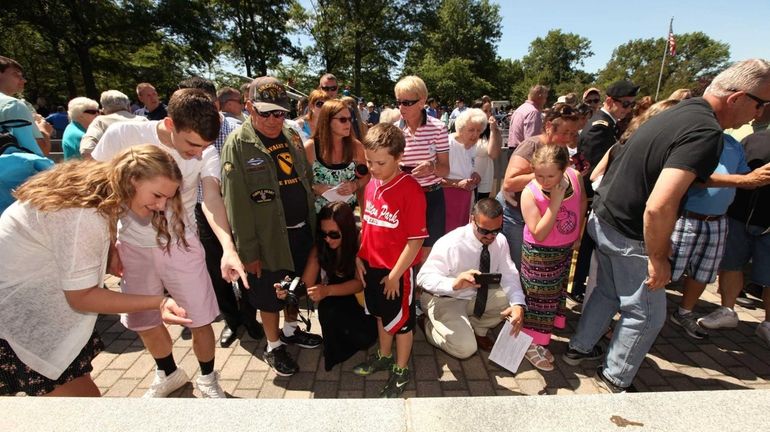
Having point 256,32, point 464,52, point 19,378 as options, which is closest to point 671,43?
point 464,52

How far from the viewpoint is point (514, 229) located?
3285 mm

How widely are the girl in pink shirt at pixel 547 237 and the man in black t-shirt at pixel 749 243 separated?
1705 millimetres

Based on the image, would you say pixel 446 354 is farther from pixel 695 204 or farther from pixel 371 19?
pixel 371 19

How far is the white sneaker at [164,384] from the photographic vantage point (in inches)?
103

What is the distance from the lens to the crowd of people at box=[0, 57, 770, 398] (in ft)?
5.56

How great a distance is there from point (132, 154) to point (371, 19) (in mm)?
31629

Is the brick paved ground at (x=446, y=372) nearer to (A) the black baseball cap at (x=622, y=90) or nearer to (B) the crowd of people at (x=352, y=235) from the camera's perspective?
(B) the crowd of people at (x=352, y=235)

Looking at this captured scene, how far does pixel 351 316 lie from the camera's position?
3.02 m

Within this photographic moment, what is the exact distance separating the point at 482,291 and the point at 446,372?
696 millimetres

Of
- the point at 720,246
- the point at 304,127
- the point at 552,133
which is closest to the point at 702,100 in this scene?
the point at 552,133

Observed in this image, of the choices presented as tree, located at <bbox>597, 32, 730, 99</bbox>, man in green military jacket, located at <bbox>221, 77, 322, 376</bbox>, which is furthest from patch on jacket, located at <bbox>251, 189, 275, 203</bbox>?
tree, located at <bbox>597, 32, 730, 99</bbox>

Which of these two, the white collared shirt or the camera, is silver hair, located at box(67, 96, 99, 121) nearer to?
the camera

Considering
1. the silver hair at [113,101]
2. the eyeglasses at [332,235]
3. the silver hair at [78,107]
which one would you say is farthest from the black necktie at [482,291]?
the silver hair at [78,107]

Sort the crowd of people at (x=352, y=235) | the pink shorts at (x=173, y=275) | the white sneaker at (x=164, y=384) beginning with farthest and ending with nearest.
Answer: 1. the white sneaker at (x=164, y=384)
2. the pink shorts at (x=173, y=275)
3. the crowd of people at (x=352, y=235)
